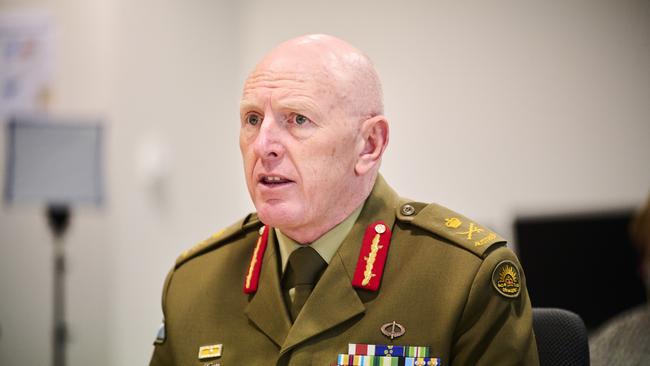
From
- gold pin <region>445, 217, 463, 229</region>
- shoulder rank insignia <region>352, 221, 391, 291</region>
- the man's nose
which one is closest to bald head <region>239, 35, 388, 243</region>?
the man's nose

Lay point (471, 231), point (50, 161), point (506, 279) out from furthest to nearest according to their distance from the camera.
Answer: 1. point (50, 161)
2. point (471, 231)
3. point (506, 279)

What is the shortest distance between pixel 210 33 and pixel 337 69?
2.96 meters

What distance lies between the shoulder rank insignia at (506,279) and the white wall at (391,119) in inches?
96.3

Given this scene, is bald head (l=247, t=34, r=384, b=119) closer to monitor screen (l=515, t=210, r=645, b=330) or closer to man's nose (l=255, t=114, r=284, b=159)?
man's nose (l=255, t=114, r=284, b=159)

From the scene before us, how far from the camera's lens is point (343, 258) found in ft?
5.07

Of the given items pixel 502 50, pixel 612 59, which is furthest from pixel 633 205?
pixel 502 50

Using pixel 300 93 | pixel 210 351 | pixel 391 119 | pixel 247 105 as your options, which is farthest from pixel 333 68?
pixel 391 119

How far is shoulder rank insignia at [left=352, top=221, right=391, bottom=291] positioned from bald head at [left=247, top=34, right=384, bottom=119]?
0.77ft

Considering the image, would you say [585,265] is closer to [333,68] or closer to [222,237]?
[222,237]

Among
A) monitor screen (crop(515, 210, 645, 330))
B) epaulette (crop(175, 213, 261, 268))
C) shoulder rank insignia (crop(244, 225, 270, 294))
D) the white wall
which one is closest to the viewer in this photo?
shoulder rank insignia (crop(244, 225, 270, 294))

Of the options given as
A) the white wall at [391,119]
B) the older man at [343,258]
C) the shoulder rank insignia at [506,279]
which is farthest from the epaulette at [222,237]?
the white wall at [391,119]

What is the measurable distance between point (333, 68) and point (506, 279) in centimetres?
51

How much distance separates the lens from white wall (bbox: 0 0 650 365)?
3.64 meters

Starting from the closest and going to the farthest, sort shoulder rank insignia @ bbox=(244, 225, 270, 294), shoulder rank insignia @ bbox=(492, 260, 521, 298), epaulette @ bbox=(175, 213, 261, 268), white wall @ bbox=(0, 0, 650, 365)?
shoulder rank insignia @ bbox=(492, 260, 521, 298), shoulder rank insignia @ bbox=(244, 225, 270, 294), epaulette @ bbox=(175, 213, 261, 268), white wall @ bbox=(0, 0, 650, 365)
